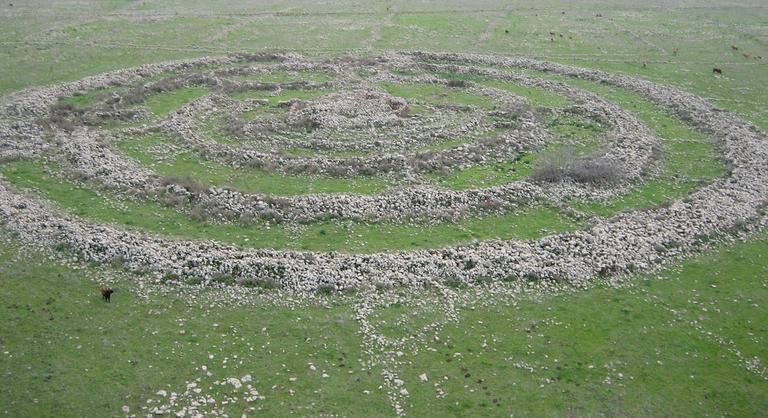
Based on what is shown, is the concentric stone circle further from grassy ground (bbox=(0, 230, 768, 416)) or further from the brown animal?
the brown animal

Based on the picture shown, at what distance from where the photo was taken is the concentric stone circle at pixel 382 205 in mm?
35312

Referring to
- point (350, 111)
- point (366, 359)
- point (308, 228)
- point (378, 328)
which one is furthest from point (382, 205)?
point (350, 111)

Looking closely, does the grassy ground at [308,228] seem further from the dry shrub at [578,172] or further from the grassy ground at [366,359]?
the grassy ground at [366,359]

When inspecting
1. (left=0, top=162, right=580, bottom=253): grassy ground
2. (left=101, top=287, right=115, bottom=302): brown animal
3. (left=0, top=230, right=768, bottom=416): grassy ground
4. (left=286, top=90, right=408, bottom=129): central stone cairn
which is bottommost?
(left=0, top=230, right=768, bottom=416): grassy ground

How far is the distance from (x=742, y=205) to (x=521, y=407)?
28618 mm

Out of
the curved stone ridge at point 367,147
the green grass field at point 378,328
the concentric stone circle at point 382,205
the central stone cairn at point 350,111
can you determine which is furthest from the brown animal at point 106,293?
the central stone cairn at point 350,111

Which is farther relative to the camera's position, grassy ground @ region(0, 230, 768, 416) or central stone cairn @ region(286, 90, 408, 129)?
central stone cairn @ region(286, 90, 408, 129)

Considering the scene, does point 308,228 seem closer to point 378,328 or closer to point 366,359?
point 378,328

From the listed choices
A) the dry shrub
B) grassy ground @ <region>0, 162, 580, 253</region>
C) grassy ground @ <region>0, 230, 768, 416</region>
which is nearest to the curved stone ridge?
the dry shrub

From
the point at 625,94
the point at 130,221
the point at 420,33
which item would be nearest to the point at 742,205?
the point at 625,94

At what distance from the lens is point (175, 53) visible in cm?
8075

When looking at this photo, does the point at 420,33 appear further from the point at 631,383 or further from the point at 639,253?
the point at 631,383

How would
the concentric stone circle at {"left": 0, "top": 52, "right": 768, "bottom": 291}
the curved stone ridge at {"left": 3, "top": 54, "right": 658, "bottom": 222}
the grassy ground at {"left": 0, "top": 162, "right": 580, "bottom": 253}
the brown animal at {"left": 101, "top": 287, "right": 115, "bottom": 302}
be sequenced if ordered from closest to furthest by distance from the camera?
the brown animal at {"left": 101, "top": 287, "right": 115, "bottom": 302} → the concentric stone circle at {"left": 0, "top": 52, "right": 768, "bottom": 291} → the grassy ground at {"left": 0, "top": 162, "right": 580, "bottom": 253} → the curved stone ridge at {"left": 3, "top": 54, "right": 658, "bottom": 222}

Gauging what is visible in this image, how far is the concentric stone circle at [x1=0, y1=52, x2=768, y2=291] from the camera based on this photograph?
3531 cm
